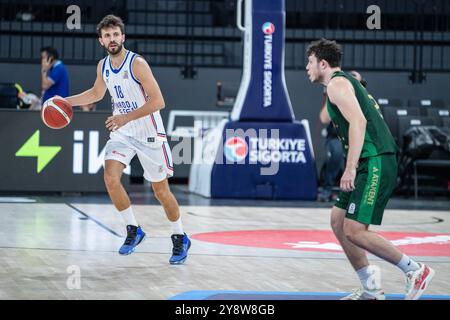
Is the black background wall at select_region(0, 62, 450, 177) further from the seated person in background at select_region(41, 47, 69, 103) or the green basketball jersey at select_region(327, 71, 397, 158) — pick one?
the green basketball jersey at select_region(327, 71, 397, 158)

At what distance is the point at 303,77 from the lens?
18812 mm

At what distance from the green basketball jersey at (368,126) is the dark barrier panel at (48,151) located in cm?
835

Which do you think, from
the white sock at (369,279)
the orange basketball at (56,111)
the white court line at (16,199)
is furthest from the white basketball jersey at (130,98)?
the white court line at (16,199)

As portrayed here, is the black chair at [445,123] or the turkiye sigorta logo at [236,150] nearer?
the turkiye sigorta logo at [236,150]

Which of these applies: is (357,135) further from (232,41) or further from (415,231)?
(232,41)

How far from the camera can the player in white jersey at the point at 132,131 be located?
26.2 feet

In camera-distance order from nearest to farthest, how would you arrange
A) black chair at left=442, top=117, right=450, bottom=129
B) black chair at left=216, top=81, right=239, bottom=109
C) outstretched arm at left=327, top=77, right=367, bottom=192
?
outstretched arm at left=327, top=77, right=367, bottom=192 → black chair at left=442, top=117, right=450, bottom=129 → black chair at left=216, top=81, right=239, bottom=109

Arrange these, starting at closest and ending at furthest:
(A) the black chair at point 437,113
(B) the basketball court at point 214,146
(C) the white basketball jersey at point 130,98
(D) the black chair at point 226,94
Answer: (B) the basketball court at point 214,146 < (C) the white basketball jersey at point 130,98 < (A) the black chair at point 437,113 < (D) the black chair at point 226,94

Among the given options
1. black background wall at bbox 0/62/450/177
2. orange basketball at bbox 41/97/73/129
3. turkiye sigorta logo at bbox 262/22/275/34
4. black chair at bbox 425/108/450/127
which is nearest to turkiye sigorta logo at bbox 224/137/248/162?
turkiye sigorta logo at bbox 262/22/275/34

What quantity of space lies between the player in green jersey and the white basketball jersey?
2.10 metres

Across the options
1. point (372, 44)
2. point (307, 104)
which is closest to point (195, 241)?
point (307, 104)

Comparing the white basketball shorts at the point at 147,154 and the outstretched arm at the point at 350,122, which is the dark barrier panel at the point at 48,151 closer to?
the white basketball shorts at the point at 147,154

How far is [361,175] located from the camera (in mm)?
6238

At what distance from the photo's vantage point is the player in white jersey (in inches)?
314
